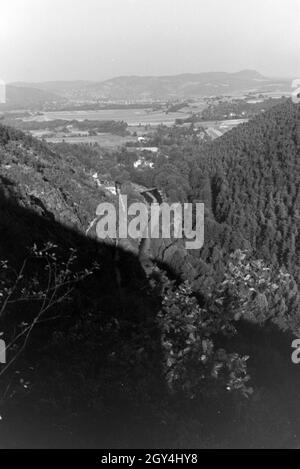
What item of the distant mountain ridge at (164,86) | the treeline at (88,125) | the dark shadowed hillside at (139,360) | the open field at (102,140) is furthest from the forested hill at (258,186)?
the distant mountain ridge at (164,86)

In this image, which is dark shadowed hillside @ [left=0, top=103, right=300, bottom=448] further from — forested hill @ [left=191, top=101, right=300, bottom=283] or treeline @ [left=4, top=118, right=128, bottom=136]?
treeline @ [left=4, top=118, right=128, bottom=136]

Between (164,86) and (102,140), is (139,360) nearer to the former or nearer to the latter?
(102,140)

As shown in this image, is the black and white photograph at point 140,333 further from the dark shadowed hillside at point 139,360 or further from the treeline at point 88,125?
the treeline at point 88,125

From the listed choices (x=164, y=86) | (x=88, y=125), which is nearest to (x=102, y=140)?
(x=88, y=125)

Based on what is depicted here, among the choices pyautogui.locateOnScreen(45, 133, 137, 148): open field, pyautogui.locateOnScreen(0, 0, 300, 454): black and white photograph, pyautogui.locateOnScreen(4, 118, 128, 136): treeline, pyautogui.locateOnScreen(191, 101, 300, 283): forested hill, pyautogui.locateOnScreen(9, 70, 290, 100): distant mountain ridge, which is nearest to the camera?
pyautogui.locateOnScreen(0, 0, 300, 454): black and white photograph

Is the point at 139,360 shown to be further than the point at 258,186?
No

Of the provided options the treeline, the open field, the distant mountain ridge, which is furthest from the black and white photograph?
the distant mountain ridge

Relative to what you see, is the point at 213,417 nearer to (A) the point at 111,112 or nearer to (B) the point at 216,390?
(B) the point at 216,390
